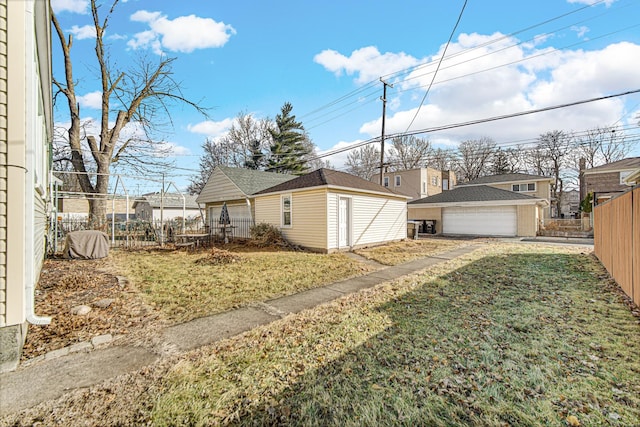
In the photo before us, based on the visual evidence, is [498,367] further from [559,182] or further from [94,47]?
[559,182]

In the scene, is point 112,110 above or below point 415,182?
above

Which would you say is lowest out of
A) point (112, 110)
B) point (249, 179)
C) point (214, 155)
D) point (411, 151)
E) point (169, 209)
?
point (169, 209)

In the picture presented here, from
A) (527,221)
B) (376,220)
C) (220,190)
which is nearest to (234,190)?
(220,190)

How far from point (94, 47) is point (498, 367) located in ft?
66.0

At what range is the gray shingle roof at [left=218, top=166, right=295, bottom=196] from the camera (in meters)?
15.3

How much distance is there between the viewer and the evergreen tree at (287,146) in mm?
31469

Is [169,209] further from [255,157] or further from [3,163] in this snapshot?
[3,163]

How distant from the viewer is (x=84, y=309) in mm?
4348

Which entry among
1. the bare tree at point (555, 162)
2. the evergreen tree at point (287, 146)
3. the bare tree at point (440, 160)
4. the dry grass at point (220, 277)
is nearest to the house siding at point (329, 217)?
the dry grass at point (220, 277)

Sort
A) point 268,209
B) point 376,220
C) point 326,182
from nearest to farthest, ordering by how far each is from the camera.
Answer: point 326,182 → point 376,220 → point 268,209

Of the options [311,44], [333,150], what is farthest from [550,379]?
[333,150]

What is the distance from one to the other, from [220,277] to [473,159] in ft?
137

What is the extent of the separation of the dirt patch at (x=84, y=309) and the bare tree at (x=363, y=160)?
33.4 metres

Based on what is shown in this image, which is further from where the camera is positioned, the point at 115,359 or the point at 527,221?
the point at 527,221
